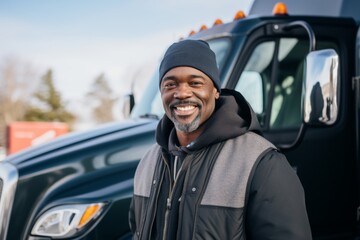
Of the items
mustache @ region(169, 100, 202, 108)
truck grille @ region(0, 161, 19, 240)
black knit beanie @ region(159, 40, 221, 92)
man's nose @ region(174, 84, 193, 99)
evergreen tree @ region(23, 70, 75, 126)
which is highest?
evergreen tree @ region(23, 70, 75, 126)

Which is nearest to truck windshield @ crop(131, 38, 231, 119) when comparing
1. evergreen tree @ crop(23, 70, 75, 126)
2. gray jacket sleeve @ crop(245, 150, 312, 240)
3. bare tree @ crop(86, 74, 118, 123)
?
gray jacket sleeve @ crop(245, 150, 312, 240)

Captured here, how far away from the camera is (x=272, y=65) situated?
3.28 m

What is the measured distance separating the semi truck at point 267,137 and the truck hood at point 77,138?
1 centimetres

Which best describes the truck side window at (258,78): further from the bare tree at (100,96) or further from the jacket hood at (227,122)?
the bare tree at (100,96)

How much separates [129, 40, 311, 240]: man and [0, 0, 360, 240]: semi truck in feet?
2.25

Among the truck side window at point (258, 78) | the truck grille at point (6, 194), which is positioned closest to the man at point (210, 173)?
the truck grille at point (6, 194)

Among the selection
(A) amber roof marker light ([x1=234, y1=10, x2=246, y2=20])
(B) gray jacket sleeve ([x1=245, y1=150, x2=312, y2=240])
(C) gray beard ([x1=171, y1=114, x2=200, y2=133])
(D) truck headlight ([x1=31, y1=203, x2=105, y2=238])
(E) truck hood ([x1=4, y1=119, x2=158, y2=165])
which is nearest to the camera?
(B) gray jacket sleeve ([x1=245, y1=150, x2=312, y2=240])

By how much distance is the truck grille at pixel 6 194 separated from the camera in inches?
104

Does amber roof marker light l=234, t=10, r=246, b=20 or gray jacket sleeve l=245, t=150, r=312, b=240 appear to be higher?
amber roof marker light l=234, t=10, r=246, b=20

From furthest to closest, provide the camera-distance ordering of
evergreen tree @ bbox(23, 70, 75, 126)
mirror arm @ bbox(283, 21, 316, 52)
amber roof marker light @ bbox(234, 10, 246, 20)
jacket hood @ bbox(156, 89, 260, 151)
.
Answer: evergreen tree @ bbox(23, 70, 75, 126) → amber roof marker light @ bbox(234, 10, 246, 20) → mirror arm @ bbox(283, 21, 316, 52) → jacket hood @ bbox(156, 89, 260, 151)

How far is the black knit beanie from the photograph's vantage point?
1.91m

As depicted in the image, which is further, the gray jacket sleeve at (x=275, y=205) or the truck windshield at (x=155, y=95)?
the truck windshield at (x=155, y=95)

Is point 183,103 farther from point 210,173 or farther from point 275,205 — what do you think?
point 275,205

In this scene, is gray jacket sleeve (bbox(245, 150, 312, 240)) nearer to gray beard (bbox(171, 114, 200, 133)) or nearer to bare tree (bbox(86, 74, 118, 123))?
gray beard (bbox(171, 114, 200, 133))
